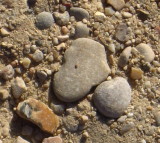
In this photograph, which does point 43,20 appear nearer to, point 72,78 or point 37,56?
point 37,56

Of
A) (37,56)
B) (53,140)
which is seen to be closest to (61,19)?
(37,56)

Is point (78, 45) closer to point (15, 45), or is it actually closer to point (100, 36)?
point (100, 36)

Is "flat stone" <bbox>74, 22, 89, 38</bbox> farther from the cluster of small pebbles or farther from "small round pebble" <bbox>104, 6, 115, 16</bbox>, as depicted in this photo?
"small round pebble" <bbox>104, 6, 115, 16</bbox>

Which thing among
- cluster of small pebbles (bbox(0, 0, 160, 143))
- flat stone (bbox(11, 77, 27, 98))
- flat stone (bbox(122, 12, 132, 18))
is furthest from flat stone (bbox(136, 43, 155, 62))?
flat stone (bbox(11, 77, 27, 98))

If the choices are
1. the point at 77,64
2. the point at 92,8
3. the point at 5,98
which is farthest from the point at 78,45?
the point at 5,98

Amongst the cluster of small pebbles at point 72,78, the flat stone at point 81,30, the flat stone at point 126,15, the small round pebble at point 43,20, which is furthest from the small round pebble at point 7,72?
the flat stone at point 126,15

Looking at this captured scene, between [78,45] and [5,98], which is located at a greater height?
[78,45]
